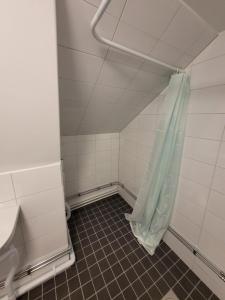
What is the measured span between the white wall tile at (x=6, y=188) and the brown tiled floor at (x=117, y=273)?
0.83m

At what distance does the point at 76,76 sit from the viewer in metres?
0.96

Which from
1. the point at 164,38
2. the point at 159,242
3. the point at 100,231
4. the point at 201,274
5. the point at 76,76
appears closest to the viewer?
the point at 164,38

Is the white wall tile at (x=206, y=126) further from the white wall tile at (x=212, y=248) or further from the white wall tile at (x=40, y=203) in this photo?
the white wall tile at (x=40, y=203)

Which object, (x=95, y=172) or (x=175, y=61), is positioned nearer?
(x=175, y=61)

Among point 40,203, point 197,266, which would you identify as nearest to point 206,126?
point 197,266

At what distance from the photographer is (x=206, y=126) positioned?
1.02 metres

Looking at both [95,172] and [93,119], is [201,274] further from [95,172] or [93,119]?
[93,119]

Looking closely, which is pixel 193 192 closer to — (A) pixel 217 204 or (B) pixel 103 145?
(A) pixel 217 204

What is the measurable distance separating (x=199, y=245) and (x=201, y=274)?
0.77 ft

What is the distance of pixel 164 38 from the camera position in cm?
84

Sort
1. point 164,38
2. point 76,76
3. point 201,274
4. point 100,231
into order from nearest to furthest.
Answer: point 164,38 → point 76,76 → point 201,274 → point 100,231

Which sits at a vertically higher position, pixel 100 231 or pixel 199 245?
pixel 199 245

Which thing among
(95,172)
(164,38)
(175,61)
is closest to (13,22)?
(164,38)

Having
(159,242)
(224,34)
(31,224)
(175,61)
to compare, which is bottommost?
(159,242)
